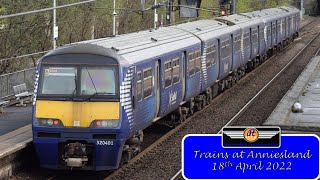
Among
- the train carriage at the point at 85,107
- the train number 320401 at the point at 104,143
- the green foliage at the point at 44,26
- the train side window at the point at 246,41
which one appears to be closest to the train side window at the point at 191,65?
the train carriage at the point at 85,107

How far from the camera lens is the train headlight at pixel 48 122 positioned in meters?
11.0

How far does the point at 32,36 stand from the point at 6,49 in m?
2.49

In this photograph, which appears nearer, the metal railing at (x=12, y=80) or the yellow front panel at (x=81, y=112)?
the yellow front panel at (x=81, y=112)

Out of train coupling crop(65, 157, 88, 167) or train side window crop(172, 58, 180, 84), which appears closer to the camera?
train coupling crop(65, 157, 88, 167)

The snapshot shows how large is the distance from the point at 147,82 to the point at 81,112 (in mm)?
2270

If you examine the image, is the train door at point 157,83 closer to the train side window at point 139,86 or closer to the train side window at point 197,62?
the train side window at point 139,86

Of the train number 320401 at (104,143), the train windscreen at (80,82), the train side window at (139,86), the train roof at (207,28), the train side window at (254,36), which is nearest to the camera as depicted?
the train number 320401 at (104,143)

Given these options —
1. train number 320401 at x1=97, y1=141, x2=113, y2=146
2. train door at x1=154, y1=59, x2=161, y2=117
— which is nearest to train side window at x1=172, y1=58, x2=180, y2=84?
train door at x1=154, y1=59, x2=161, y2=117

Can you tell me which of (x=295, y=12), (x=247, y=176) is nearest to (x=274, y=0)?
(x=295, y=12)

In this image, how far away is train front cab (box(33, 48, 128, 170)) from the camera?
10.9 metres

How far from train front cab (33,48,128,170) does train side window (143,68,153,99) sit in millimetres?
1563

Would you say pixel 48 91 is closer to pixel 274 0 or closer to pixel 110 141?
pixel 110 141

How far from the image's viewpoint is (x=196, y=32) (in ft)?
62.8

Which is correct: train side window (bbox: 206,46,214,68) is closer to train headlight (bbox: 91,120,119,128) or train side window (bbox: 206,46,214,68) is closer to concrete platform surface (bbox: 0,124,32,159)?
concrete platform surface (bbox: 0,124,32,159)
